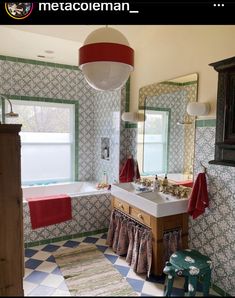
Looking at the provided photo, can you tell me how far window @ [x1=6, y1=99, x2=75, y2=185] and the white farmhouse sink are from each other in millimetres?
1798

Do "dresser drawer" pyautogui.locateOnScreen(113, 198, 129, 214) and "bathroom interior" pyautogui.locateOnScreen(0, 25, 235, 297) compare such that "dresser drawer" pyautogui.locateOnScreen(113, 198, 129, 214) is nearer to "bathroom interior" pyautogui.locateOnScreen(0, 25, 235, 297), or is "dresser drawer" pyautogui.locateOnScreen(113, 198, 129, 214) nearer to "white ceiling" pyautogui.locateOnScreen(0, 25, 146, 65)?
"bathroom interior" pyautogui.locateOnScreen(0, 25, 235, 297)

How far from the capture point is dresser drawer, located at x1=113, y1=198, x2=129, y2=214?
2896 millimetres

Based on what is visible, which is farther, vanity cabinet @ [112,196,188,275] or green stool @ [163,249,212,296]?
vanity cabinet @ [112,196,188,275]

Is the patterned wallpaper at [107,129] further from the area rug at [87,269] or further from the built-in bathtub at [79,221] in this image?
the area rug at [87,269]

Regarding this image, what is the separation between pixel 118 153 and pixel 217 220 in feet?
6.17

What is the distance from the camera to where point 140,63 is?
3439mm

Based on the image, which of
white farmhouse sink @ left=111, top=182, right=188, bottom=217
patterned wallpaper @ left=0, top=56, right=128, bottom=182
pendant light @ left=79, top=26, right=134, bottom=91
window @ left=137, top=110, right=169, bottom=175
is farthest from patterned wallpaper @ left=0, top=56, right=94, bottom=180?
pendant light @ left=79, top=26, right=134, bottom=91

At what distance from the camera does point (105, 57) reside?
1214 mm

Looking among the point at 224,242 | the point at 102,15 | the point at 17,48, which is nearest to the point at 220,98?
the point at 224,242

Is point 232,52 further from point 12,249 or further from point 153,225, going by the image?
point 12,249

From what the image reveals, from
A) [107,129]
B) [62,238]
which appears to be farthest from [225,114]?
[62,238]

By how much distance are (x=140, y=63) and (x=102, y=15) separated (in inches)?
95.8

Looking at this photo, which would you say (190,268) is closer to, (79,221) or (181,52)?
(79,221)

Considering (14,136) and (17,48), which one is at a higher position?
(17,48)
